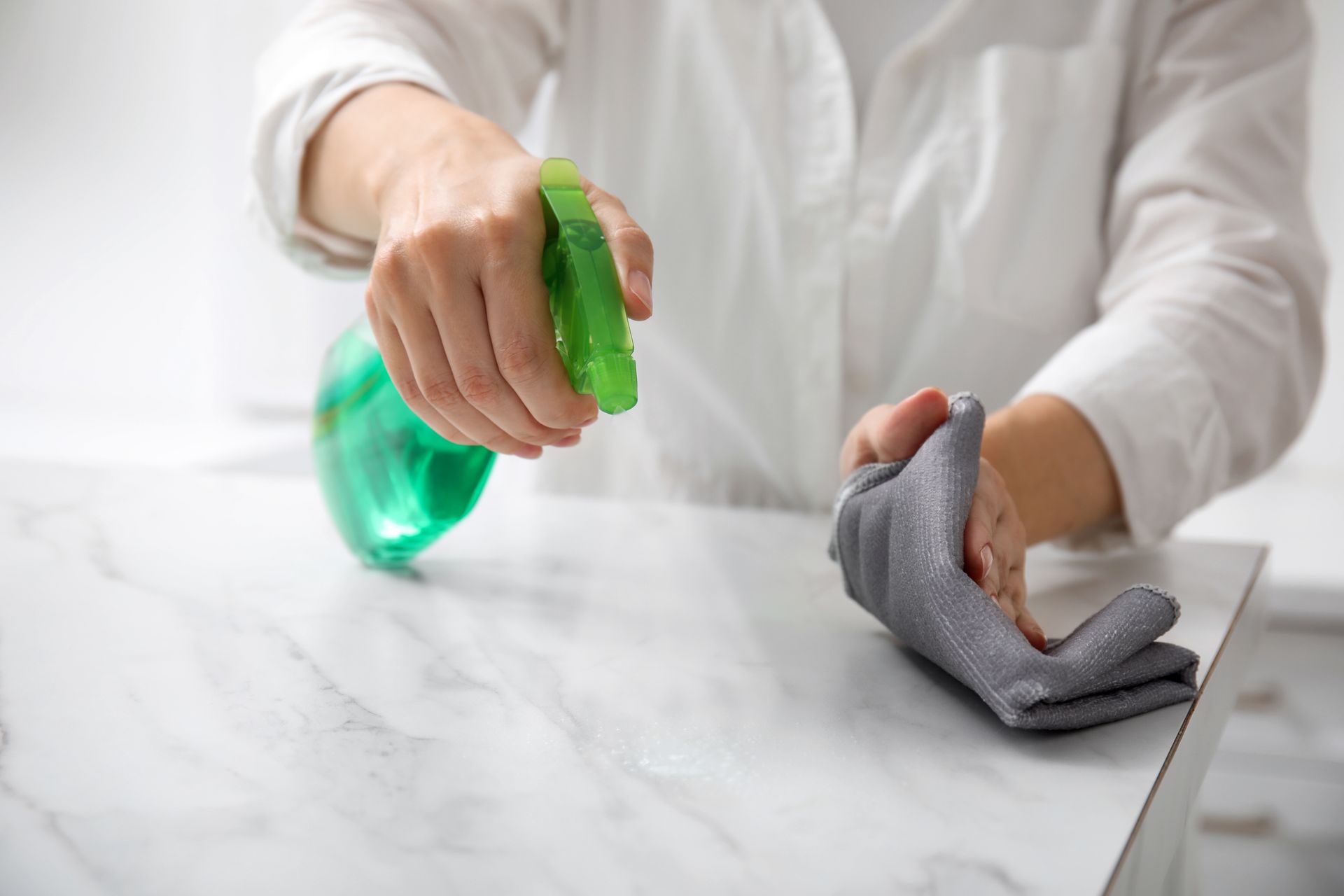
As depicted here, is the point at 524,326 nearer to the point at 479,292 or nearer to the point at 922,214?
the point at 479,292

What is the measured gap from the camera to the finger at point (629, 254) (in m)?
0.32

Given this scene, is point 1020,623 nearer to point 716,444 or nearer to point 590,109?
point 716,444

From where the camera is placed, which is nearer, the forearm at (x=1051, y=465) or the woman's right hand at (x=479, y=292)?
the woman's right hand at (x=479, y=292)

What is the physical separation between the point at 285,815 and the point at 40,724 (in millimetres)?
103

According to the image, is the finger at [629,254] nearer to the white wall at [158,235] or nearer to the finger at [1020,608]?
the finger at [1020,608]

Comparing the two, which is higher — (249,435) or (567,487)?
(567,487)

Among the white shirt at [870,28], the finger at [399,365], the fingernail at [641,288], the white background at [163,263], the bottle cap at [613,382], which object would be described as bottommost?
the white background at [163,263]

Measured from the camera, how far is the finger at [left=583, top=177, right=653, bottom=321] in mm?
318

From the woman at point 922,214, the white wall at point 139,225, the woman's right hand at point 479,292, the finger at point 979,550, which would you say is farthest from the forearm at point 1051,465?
the white wall at point 139,225

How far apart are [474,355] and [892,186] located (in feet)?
1.42

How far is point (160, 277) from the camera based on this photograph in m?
1.31

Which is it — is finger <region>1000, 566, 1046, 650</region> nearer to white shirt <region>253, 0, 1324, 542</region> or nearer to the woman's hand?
the woman's hand

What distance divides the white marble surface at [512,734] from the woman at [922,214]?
0.37ft

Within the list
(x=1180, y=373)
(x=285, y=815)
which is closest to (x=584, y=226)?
(x=285, y=815)
